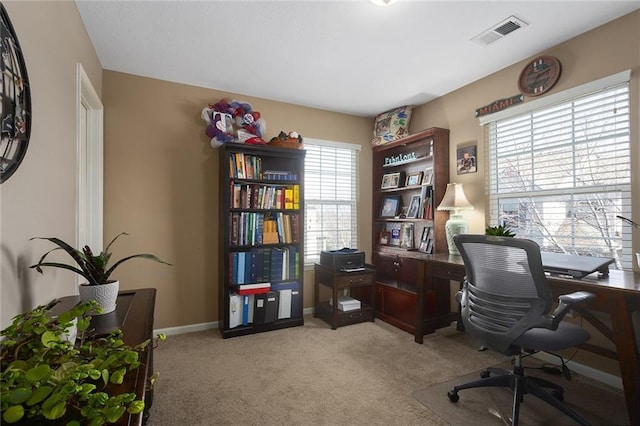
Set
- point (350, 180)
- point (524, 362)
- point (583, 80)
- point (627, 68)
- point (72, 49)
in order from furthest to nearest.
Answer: point (350, 180)
point (524, 362)
point (583, 80)
point (627, 68)
point (72, 49)

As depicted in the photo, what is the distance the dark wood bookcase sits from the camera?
3.12 meters

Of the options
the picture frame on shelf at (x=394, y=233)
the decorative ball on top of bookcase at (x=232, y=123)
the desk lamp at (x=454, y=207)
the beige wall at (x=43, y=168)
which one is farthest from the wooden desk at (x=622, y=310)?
the decorative ball on top of bookcase at (x=232, y=123)

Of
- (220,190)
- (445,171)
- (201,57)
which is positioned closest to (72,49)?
(201,57)

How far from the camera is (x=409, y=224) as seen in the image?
369 cm

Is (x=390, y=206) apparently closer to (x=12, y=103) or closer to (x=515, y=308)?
(x=515, y=308)

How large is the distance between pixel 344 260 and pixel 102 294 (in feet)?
7.52

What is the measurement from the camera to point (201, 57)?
260 cm

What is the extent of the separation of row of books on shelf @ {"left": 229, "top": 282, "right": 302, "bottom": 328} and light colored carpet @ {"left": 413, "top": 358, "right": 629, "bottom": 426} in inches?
61.1

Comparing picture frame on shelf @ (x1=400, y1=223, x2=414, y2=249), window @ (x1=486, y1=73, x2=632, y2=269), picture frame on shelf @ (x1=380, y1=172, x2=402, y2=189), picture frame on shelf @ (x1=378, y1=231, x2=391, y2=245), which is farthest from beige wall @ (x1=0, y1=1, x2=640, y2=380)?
picture frame on shelf @ (x1=378, y1=231, x2=391, y2=245)

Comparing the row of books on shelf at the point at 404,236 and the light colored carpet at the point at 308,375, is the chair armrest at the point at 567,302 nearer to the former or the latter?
the light colored carpet at the point at 308,375

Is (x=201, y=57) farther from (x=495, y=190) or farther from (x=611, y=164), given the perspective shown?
(x=611, y=164)

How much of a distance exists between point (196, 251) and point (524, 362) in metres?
3.06

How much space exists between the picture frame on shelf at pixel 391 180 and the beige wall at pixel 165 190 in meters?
1.89

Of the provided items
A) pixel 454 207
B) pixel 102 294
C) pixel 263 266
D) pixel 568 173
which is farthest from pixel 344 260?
pixel 102 294
